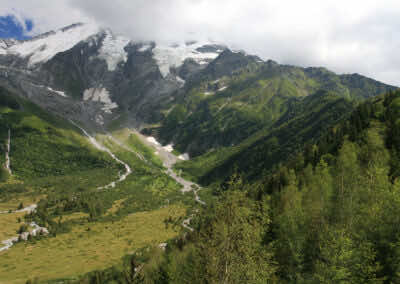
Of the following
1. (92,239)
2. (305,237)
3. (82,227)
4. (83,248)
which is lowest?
(82,227)

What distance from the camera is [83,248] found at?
112938 mm

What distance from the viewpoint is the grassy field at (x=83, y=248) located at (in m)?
89.3

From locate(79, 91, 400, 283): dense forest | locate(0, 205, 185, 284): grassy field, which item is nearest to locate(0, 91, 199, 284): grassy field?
locate(0, 205, 185, 284): grassy field

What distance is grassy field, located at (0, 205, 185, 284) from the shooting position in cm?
8931

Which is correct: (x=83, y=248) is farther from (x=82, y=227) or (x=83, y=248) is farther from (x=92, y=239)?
(x=82, y=227)

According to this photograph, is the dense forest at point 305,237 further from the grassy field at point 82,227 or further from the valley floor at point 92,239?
the grassy field at point 82,227

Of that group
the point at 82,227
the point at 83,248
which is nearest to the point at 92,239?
the point at 83,248

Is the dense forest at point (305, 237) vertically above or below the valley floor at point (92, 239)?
above

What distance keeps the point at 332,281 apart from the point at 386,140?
211ft

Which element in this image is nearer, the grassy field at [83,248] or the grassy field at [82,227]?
the grassy field at [83,248]

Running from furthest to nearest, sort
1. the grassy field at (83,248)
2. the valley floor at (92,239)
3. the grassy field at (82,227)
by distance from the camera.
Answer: the grassy field at (82,227) < the valley floor at (92,239) < the grassy field at (83,248)

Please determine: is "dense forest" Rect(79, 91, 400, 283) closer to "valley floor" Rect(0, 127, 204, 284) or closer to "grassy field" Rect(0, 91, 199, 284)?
"valley floor" Rect(0, 127, 204, 284)

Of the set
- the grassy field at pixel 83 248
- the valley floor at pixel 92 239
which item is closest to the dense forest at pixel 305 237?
the grassy field at pixel 83 248

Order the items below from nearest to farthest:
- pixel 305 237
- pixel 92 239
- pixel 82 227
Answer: pixel 305 237, pixel 92 239, pixel 82 227
